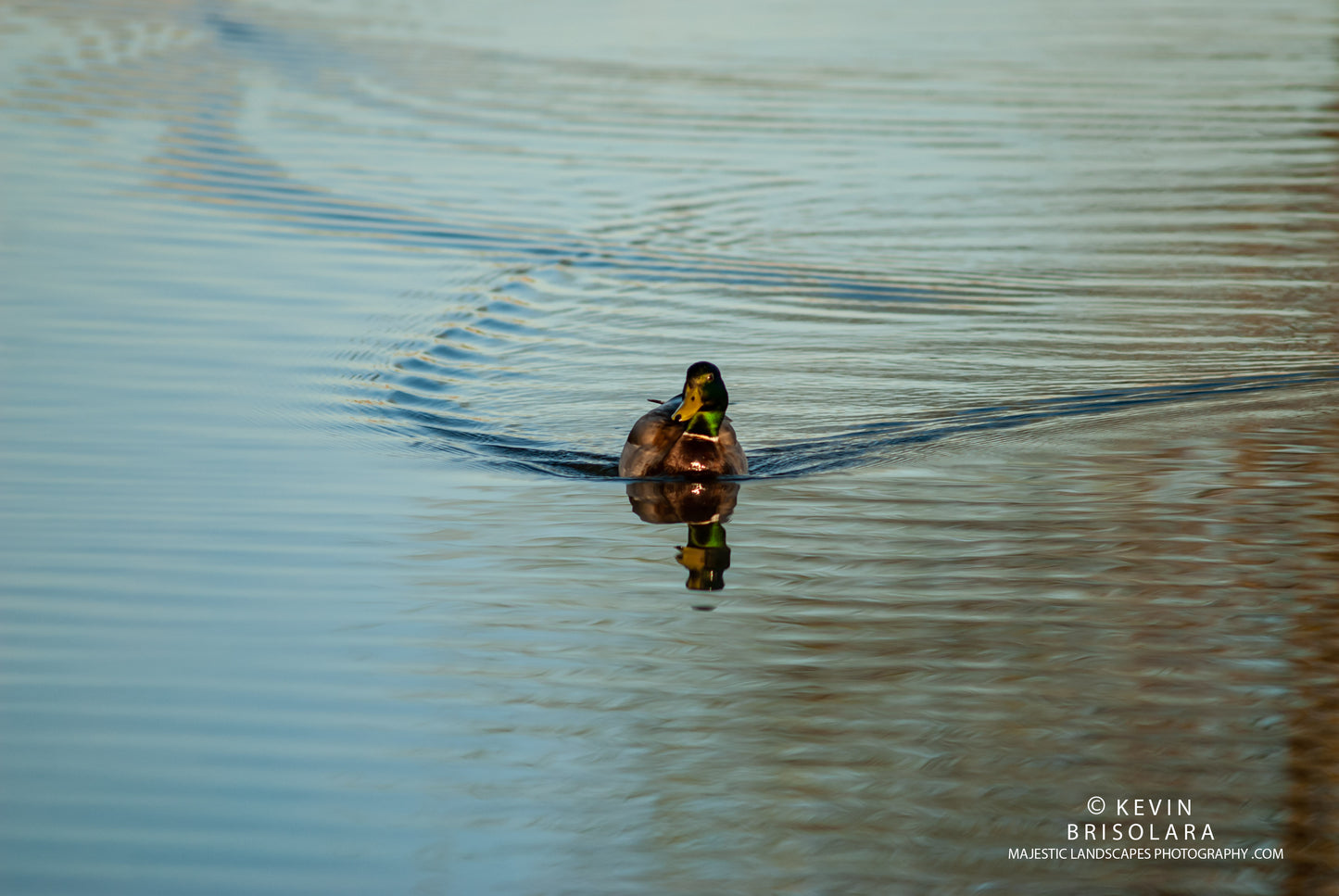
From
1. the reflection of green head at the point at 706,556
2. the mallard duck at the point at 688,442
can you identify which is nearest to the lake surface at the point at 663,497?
the reflection of green head at the point at 706,556

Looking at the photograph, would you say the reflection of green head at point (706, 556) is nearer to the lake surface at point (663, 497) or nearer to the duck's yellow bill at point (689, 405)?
the lake surface at point (663, 497)

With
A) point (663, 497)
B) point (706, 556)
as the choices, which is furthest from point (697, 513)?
point (706, 556)

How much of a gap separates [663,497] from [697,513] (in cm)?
37

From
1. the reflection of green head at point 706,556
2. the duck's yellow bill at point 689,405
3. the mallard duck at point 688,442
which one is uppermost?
the duck's yellow bill at point 689,405

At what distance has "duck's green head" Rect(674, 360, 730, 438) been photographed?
9.38m

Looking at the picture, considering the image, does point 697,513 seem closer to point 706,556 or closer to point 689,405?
point 689,405

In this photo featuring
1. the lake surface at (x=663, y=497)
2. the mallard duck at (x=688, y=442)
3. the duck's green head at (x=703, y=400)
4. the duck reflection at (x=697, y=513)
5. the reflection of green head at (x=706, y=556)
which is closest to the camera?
the lake surface at (x=663, y=497)

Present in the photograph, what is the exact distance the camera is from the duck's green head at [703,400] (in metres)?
9.38

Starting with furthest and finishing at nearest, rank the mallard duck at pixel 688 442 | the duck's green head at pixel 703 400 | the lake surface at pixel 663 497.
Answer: the mallard duck at pixel 688 442
the duck's green head at pixel 703 400
the lake surface at pixel 663 497

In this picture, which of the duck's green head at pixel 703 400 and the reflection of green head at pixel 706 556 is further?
the duck's green head at pixel 703 400

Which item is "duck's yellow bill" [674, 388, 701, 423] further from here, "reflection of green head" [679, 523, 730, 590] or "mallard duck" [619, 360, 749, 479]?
"reflection of green head" [679, 523, 730, 590]

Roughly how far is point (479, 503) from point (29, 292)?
5271 millimetres

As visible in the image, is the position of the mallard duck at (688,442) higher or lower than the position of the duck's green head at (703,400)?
lower

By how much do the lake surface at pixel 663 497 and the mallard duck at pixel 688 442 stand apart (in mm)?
198
